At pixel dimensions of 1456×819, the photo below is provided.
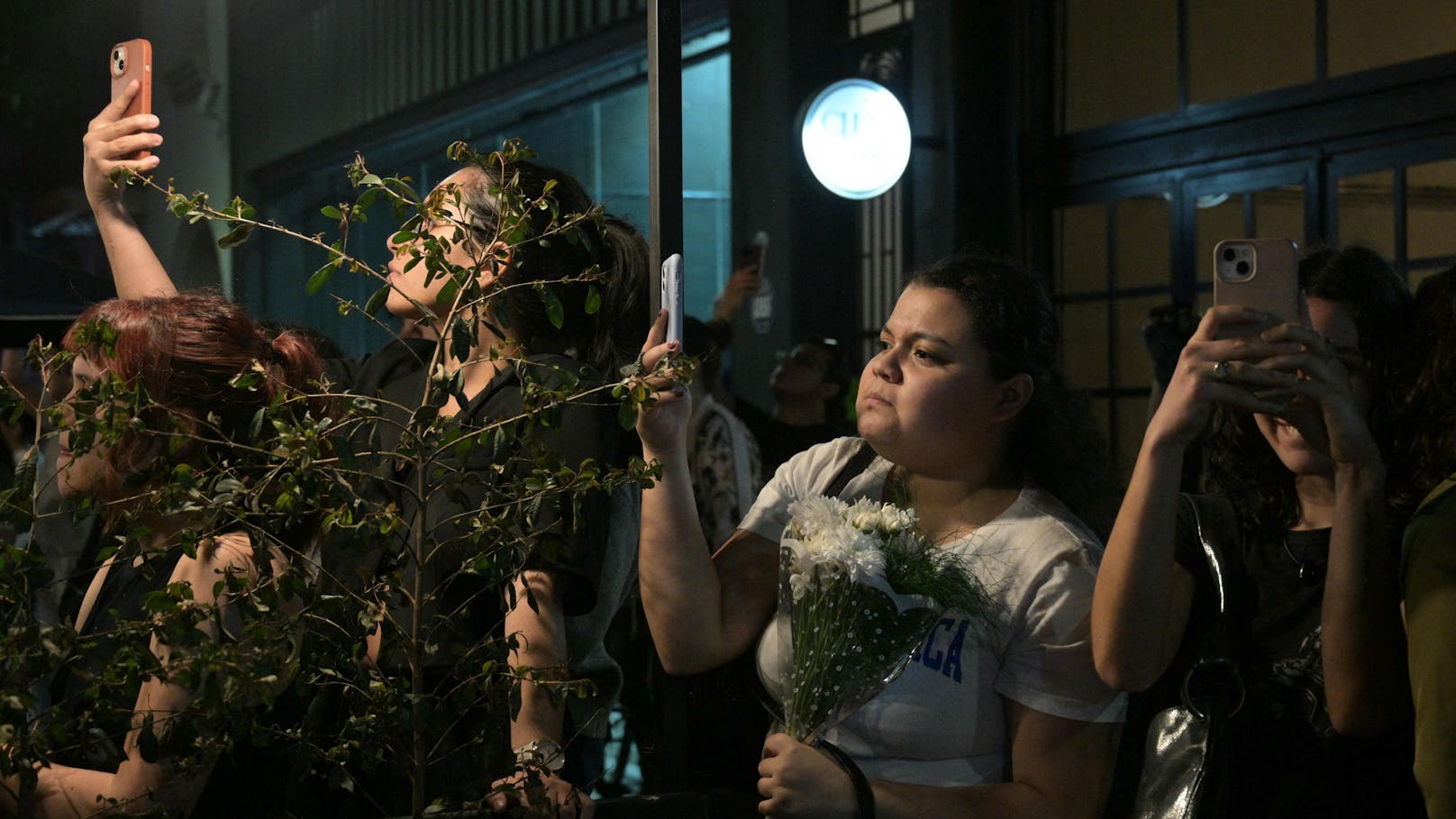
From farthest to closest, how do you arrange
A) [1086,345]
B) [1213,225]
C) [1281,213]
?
[1086,345] → [1213,225] → [1281,213]

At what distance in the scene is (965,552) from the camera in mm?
1724

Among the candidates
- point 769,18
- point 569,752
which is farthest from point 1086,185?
point 569,752

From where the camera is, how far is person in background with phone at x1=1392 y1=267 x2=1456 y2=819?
1.33m

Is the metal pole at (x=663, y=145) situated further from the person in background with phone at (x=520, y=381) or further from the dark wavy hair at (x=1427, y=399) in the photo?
the dark wavy hair at (x=1427, y=399)

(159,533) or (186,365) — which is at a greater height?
(186,365)

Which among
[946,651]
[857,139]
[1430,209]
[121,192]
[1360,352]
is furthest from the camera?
[857,139]

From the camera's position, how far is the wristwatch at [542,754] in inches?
54.8

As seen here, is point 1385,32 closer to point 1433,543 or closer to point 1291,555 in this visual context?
point 1291,555

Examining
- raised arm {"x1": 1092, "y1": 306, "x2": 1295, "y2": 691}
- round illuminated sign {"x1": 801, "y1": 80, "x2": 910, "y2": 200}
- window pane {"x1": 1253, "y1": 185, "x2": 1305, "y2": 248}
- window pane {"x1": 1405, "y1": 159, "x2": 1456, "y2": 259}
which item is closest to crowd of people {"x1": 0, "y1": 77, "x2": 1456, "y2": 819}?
raised arm {"x1": 1092, "y1": 306, "x2": 1295, "y2": 691}

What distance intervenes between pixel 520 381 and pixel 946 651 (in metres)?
0.58

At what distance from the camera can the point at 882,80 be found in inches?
226

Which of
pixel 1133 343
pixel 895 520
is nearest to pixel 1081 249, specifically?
pixel 1133 343

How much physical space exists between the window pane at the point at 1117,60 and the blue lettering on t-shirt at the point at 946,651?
357cm

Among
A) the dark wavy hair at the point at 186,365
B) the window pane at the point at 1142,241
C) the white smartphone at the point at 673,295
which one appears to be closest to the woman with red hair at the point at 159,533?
the dark wavy hair at the point at 186,365
